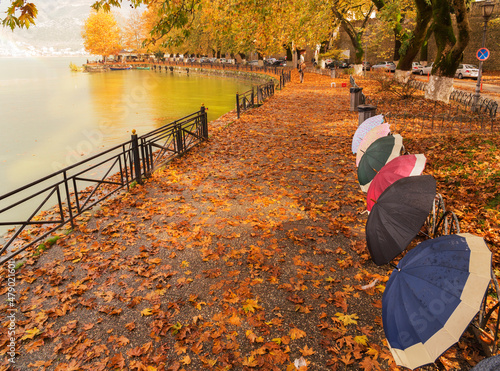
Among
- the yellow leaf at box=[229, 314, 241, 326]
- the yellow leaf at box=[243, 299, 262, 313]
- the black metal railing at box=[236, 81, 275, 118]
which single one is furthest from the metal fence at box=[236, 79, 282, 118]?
the yellow leaf at box=[229, 314, 241, 326]

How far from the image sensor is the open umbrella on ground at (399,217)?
4.00 meters

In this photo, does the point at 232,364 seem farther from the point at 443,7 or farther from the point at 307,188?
the point at 443,7

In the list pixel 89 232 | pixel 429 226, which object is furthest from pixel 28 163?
pixel 429 226

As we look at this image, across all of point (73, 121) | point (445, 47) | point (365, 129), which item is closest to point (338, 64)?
point (445, 47)

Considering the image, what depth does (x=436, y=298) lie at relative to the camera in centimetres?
290

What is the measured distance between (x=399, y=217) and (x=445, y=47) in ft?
51.0

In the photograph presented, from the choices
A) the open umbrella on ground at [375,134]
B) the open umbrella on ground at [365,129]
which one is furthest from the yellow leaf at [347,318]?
the open umbrella on ground at [365,129]

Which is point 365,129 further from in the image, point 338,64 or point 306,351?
point 338,64

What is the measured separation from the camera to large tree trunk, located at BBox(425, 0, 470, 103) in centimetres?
1483

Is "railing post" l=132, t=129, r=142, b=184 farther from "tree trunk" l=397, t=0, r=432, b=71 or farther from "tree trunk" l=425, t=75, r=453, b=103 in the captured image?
"tree trunk" l=397, t=0, r=432, b=71

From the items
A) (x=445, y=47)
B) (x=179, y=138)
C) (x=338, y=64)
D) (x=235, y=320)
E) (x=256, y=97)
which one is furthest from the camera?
(x=338, y=64)

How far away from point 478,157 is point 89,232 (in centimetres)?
921

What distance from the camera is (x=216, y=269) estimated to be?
5.54m

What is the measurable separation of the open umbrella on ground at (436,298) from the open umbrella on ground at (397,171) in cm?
191
